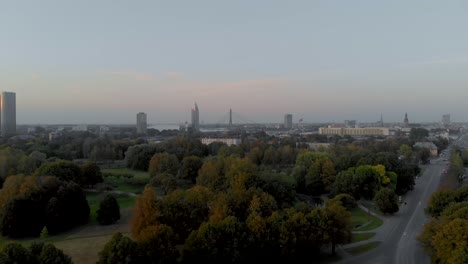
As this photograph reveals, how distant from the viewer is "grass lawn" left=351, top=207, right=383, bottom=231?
2730 centimetres

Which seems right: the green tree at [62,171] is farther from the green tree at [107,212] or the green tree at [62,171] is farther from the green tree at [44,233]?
the green tree at [44,233]

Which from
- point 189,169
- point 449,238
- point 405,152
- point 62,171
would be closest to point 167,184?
point 189,169

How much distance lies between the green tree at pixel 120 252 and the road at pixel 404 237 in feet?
34.2

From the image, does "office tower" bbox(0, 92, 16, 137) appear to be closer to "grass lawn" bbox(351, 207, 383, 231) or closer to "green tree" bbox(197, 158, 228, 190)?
"green tree" bbox(197, 158, 228, 190)

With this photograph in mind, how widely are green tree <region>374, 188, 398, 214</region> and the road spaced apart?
1.89 feet

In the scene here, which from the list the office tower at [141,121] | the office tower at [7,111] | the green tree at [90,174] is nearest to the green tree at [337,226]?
the green tree at [90,174]

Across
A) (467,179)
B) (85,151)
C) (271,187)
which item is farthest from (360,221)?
(85,151)

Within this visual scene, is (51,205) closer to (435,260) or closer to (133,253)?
(133,253)

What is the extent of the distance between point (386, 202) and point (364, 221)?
256cm

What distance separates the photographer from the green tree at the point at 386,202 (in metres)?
30.2

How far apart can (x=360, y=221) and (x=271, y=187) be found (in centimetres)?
645

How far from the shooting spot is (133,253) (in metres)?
17.0

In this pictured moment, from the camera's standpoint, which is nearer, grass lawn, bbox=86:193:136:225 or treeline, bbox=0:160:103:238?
treeline, bbox=0:160:103:238

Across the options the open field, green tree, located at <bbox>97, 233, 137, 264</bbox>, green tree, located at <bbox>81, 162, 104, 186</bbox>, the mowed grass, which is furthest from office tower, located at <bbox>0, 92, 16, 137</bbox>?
green tree, located at <bbox>97, 233, 137, 264</bbox>
